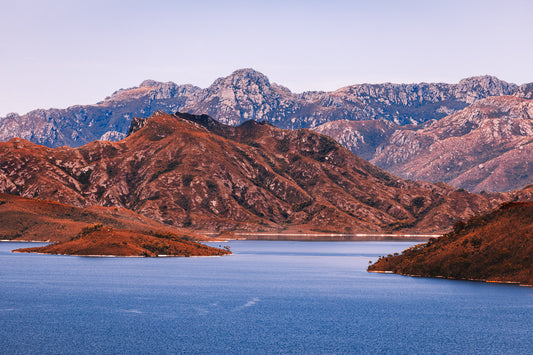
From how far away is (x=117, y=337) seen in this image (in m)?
118

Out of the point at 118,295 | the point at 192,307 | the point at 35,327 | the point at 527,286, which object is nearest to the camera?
the point at 35,327

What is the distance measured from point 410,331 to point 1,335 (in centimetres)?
8045

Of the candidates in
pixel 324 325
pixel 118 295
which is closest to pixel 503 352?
pixel 324 325

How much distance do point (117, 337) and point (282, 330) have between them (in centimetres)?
3324

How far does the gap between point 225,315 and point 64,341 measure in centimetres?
4283

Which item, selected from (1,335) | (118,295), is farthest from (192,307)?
(1,335)

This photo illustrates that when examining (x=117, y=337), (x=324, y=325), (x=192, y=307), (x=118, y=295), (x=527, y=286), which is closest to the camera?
(x=117, y=337)

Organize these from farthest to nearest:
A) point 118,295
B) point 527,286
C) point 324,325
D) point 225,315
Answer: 1. point 527,286
2. point 118,295
3. point 225,315
4. point 324,325

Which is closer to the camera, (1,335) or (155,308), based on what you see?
(1,335)

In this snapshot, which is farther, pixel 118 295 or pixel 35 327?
pixel 118 295

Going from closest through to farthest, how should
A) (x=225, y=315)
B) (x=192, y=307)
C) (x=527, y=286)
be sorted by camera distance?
(x=225, y=315), (x=192, y=307), (x=527, y=286)

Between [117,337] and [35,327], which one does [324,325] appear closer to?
[117,337]

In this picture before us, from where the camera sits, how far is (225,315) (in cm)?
14600

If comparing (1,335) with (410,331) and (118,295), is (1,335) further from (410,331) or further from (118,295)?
(410,331)
